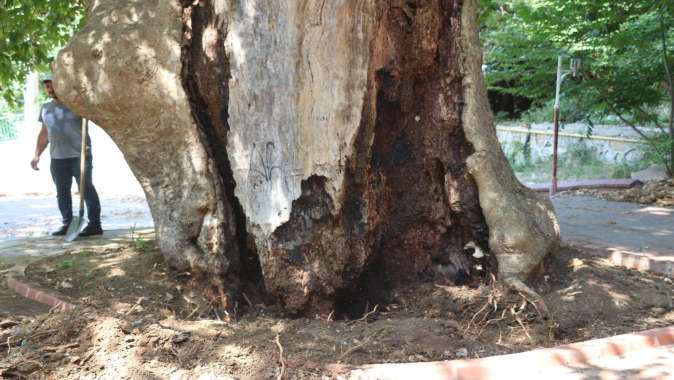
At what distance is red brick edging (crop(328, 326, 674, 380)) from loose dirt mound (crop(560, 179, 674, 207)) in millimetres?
5832

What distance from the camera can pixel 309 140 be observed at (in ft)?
14.3

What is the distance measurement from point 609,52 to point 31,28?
8.70 m

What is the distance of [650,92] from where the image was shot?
10945 mm

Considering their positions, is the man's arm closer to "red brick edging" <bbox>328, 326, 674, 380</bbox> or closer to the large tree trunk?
the large tree trunk

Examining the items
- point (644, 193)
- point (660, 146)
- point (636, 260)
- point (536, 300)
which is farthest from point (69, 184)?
point (660, 146)

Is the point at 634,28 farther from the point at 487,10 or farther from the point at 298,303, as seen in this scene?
the point at 298,303

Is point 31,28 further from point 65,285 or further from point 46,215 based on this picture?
point 46,215

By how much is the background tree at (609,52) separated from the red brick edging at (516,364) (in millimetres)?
6367

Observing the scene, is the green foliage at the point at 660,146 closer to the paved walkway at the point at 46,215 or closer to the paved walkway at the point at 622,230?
the paved walkway at the point at 622,230

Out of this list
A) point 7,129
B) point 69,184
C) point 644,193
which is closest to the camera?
point 69,184

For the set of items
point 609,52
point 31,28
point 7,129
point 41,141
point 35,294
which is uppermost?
point 609,52

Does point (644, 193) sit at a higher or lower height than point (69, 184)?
lower

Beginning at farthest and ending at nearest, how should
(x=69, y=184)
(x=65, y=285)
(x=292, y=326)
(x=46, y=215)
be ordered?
(x=46, y=215) < (x=69, y=184) < (x=65, y=285) < (x=292, y=326)

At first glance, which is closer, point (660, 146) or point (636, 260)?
point (636, 260)
